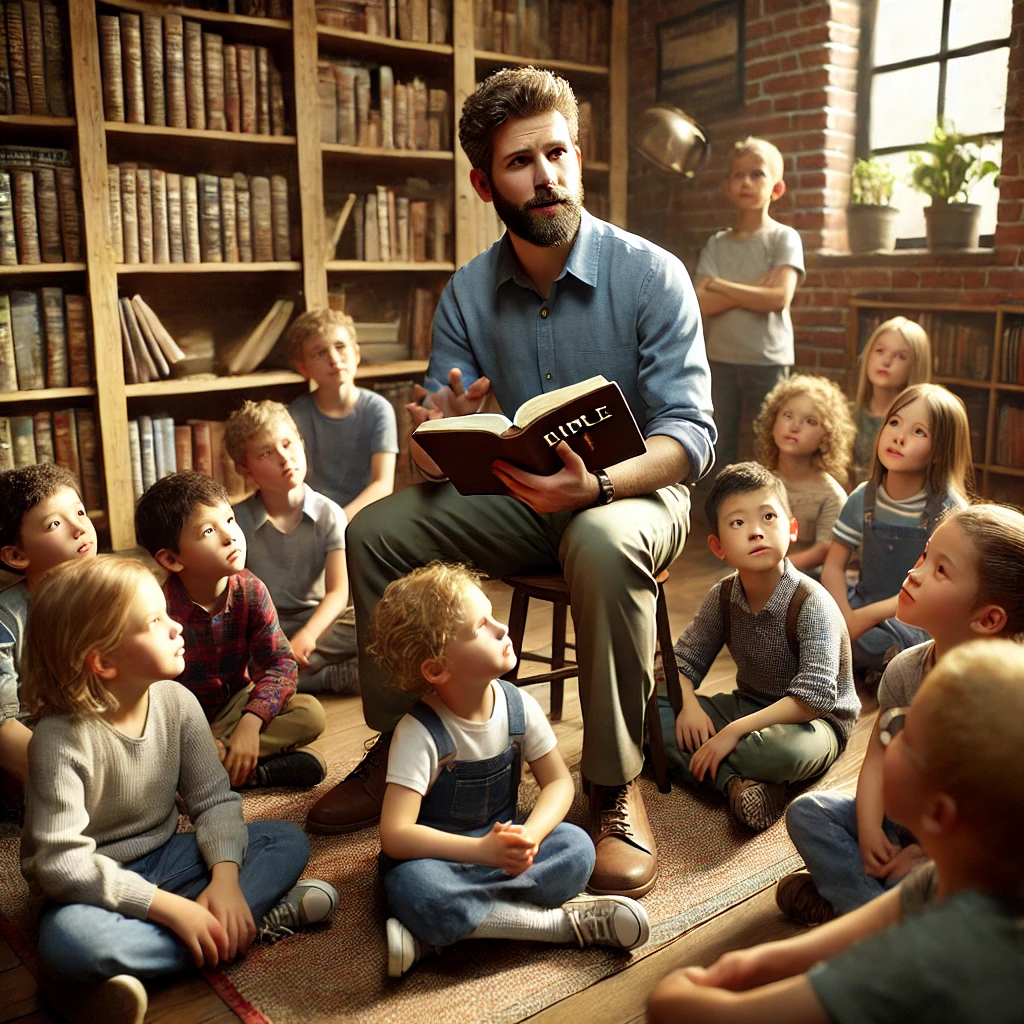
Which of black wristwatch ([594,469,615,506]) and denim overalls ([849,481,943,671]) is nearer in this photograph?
black wristwatch ([594,469,615,506])

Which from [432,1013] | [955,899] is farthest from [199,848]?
[955,899]

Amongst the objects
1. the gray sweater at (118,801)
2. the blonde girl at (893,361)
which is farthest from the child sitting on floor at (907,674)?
the blonde girl at (893,361)

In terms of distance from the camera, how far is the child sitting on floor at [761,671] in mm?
1917

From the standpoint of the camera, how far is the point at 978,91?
3.72 metres

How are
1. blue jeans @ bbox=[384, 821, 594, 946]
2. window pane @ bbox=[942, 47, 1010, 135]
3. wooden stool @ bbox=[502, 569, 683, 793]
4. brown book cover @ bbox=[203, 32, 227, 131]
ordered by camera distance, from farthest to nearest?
window pane @ bbox=[942, 47, 1010, 135] → brown book cover @ bbox=[203, 32, 227, 131] → wooden stool @ bbox=[502, 569, 683, 793] → blue jeans @ bbox=[384, 821, 594, 946]

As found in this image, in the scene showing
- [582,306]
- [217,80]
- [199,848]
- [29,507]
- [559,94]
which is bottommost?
[199,848]

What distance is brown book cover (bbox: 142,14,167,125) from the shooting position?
3.17 meters

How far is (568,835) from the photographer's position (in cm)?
160

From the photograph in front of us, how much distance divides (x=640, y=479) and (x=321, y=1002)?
1011 mm

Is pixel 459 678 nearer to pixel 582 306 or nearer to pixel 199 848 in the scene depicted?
pixel 199 848

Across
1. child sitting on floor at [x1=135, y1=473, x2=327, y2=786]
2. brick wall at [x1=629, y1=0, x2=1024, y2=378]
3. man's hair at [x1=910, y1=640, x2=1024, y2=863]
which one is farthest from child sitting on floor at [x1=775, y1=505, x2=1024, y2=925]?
brick wall at [x1=629, y1=0, x2=1024, y2=378]

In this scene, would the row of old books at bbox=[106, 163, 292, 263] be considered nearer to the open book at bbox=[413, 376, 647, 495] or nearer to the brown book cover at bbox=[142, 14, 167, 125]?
the brown book cover at bbox=[142, 14, 167, 125]

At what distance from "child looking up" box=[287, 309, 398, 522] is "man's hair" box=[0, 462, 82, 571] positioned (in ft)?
3.77

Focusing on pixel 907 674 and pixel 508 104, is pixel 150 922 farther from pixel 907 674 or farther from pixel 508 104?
pixel 508 104
